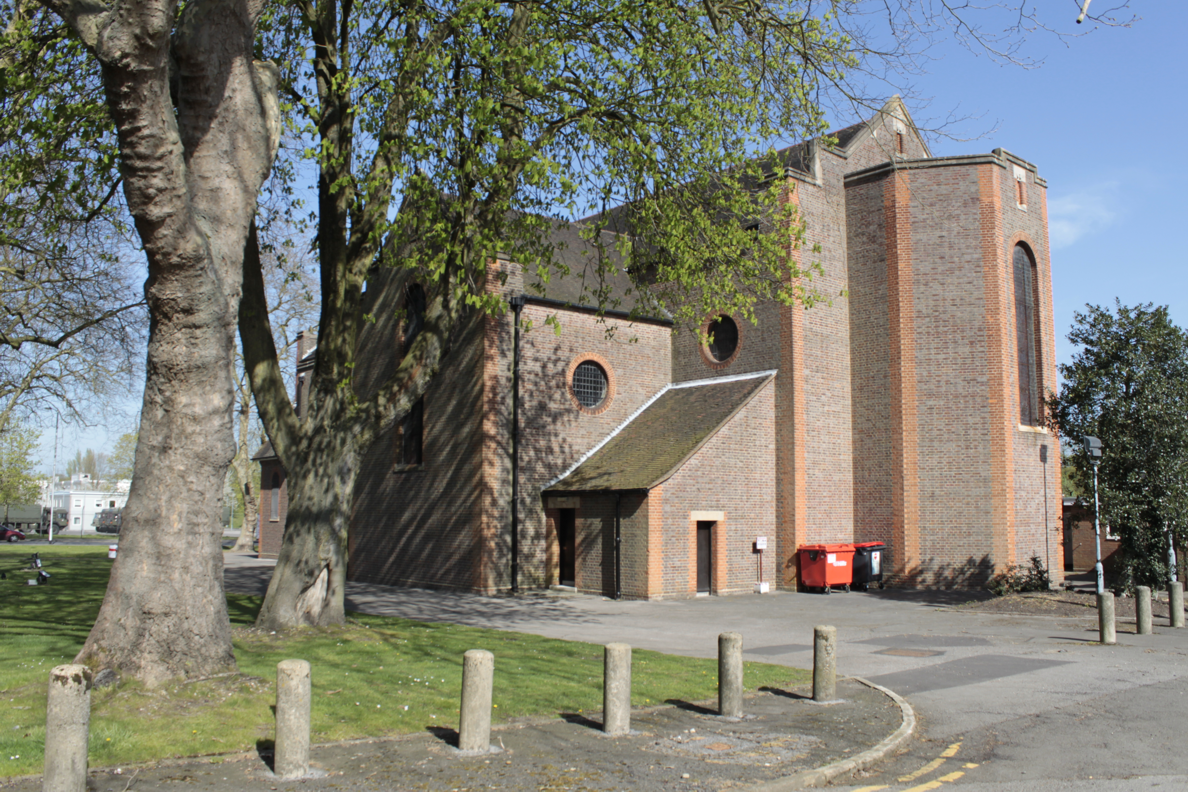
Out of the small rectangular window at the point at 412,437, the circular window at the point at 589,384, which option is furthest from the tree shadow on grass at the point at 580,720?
the small rectangular window at the point at 412,437

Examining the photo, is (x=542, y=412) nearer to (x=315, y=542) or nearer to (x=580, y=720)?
(x=315, y=542)

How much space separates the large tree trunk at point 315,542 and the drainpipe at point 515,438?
9876mm

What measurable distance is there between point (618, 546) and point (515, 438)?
157 inches

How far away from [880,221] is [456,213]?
15942 mm

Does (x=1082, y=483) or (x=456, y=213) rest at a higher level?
(x=456, y=213)

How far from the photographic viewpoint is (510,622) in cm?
1622

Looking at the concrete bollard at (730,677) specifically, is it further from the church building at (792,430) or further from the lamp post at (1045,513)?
the lamp post at (1045,513)

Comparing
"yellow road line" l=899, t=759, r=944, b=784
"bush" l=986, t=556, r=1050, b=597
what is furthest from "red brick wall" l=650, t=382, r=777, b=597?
"yellow road line" l=899, t=759, r=944, b=784

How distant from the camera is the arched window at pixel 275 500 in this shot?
36.5m

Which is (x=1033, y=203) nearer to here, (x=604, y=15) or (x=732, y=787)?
(x=604, y=15)

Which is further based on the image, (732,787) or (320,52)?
(320,52)

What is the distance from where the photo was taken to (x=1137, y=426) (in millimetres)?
19500

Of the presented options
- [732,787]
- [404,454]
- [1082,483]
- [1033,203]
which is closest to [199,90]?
[732,787]

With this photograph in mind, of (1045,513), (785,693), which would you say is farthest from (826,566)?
(785,693)
